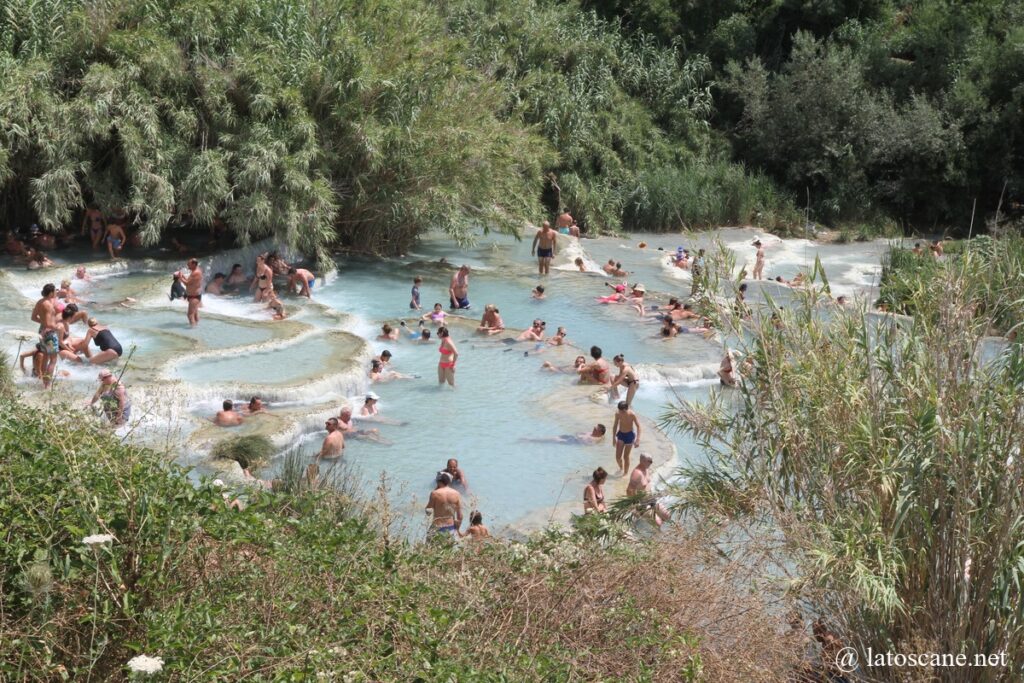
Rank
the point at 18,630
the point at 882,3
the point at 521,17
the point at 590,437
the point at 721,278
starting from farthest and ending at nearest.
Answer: the point at 882,3 → the point at 521,17 → the point at 590,437 → the point at 721,278 → the point at 18,630

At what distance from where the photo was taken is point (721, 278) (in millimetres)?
9914

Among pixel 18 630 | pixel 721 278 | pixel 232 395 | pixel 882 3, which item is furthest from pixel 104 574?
pixel 882 3

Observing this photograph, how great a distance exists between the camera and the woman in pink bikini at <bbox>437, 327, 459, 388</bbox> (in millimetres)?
16094

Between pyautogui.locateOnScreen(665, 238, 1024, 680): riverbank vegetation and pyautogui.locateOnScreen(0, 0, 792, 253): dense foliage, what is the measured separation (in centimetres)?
1342

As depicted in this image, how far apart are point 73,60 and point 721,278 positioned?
49.3 ft

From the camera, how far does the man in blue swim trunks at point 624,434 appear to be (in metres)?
13.6

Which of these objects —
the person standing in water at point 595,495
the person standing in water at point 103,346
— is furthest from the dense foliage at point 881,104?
the person standing in water at point 595,495

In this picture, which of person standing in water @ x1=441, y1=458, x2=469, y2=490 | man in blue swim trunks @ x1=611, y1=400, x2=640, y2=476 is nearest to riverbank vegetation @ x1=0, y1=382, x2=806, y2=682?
person standing in water @ x1=441, y1=458, x2=469, y2=490

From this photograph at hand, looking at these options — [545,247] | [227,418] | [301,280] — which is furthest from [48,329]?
[545,247]

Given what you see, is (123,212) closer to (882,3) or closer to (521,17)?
(521,17)

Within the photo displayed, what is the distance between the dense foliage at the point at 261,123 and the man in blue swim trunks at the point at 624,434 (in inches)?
370

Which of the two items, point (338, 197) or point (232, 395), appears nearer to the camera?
point (232, 395)

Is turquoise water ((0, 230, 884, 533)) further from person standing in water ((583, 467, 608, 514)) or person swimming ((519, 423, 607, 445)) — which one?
person standing in water ((583, 467, 608, 514))

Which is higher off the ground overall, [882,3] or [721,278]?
[882,3]
